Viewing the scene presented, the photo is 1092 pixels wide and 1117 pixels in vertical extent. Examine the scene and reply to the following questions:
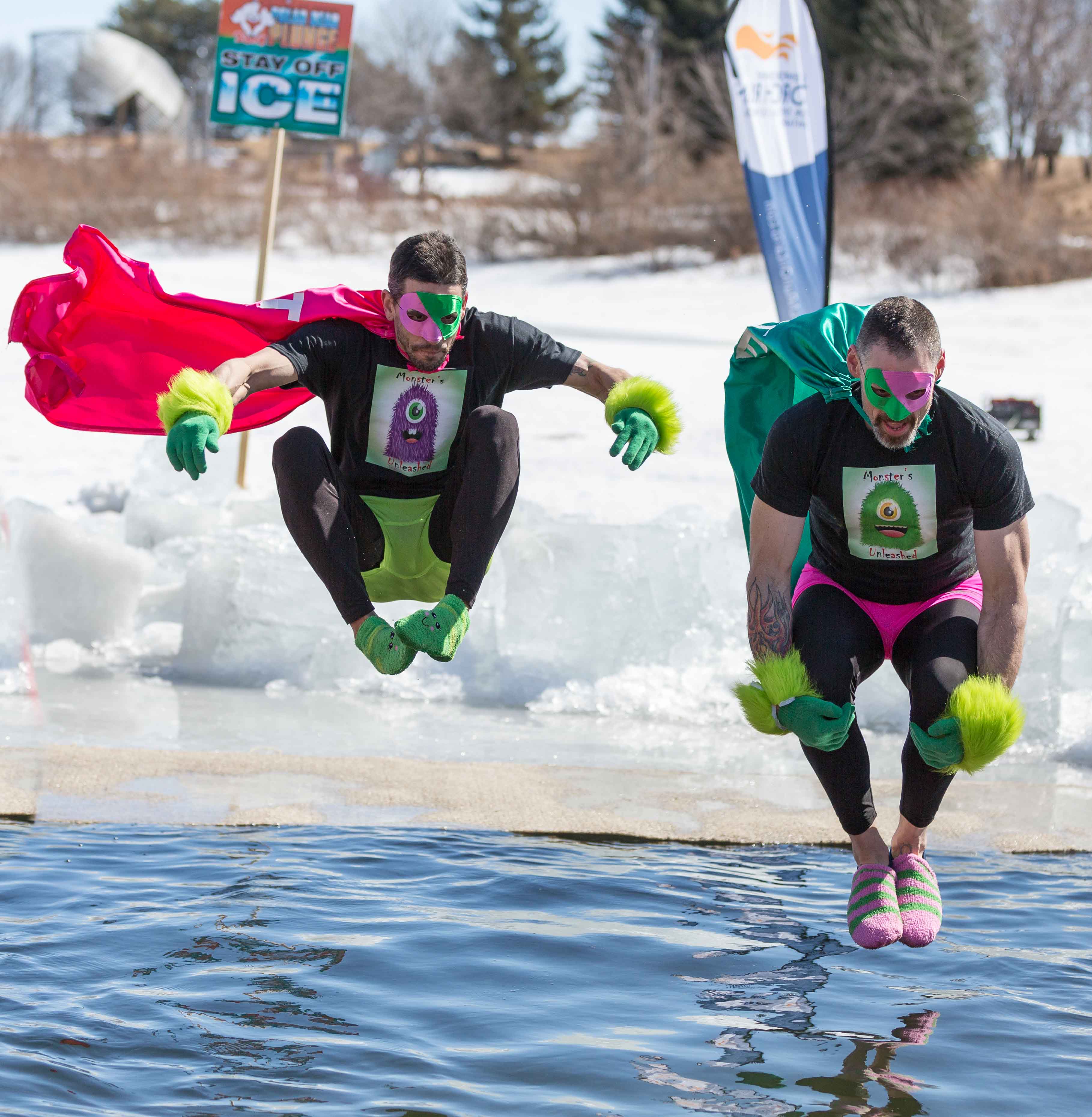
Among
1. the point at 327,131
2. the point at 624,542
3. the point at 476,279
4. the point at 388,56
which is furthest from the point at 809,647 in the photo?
the point at 388,56

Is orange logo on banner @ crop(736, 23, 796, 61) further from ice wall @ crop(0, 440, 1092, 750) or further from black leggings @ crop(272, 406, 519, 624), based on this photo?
black leggings @ crop(272, 406, 519, 624)

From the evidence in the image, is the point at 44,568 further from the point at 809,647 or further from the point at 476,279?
the point at 476,279

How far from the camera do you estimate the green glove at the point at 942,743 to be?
3.55 metres

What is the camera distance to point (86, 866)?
14.7 feet

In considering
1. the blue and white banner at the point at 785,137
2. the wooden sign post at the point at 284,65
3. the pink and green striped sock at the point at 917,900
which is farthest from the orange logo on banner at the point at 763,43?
the pink and green striped sock at the point at 917,900

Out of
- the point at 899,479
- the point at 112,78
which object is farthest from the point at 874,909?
the point at 112,78

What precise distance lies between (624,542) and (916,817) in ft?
11.0

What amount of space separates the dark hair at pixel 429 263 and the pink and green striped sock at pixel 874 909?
1.79m

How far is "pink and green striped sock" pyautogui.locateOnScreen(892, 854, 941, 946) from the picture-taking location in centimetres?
373

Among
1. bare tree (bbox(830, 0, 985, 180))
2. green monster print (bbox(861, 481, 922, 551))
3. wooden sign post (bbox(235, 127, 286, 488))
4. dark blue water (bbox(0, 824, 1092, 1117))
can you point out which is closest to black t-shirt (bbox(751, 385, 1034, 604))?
green monster print (bbox(861, 481, 922, 551))

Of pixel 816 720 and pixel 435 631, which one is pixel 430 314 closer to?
pixel 435 631

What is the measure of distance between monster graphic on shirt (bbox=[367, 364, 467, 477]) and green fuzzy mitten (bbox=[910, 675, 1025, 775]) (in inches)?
62.3

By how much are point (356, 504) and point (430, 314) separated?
0.59m

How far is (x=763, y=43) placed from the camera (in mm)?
7879
